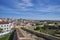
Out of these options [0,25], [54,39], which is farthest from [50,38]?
[0,25]

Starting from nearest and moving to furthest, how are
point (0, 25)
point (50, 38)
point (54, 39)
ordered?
1. point (54, 39)
2. point (50, 38)
3. point (0, 25)

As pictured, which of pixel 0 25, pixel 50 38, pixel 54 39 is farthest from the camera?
pixel 0 25

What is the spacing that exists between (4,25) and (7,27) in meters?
1.19

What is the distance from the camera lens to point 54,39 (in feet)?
20.6

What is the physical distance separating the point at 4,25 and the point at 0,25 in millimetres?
1180

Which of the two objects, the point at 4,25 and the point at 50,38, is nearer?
the point at 50,38

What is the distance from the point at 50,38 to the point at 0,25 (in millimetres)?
32542

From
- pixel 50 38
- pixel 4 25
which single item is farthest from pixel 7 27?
pixel 50 38

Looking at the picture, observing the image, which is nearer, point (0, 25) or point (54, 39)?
point (54, 39)

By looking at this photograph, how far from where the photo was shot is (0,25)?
3781cm

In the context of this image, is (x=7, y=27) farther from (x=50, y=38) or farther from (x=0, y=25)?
(x=50, y=38)

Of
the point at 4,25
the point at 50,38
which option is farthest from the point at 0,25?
the point at 50,38

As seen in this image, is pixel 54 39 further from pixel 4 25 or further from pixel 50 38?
pixel 4 25

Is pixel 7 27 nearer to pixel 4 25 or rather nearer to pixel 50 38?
pixel 4 25
